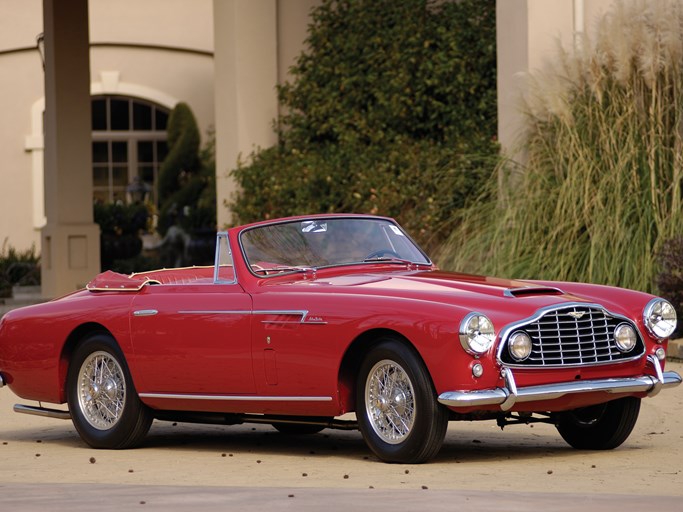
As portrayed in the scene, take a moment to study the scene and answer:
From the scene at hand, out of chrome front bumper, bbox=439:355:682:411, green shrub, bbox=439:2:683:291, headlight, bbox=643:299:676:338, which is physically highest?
green shrub, bbox=439:2:683:291

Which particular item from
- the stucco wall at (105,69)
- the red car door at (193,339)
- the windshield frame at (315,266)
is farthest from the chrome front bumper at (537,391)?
the stucco wall at (105,69)

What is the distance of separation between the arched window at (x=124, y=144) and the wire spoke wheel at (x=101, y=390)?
21.8 metres

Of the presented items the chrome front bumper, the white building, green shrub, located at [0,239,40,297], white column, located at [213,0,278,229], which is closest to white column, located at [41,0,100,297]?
the white building

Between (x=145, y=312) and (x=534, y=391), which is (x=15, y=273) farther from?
(x=534, y=391)

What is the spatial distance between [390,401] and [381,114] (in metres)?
11.0

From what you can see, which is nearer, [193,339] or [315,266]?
[193,339]

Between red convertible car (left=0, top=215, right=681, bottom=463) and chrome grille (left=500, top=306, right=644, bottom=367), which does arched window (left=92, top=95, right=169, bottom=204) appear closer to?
red convertible car (left=0, top=215, right=681, bottom=463)

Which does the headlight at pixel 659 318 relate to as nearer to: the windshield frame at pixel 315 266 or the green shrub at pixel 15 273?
the windshield frame at pixel 315 266

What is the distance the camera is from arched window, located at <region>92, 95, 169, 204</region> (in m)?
30.4

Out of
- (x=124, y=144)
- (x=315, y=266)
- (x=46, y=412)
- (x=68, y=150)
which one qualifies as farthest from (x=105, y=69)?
(x=315, y=266)

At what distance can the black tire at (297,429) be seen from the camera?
8627 millimetres

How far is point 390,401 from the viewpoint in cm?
727

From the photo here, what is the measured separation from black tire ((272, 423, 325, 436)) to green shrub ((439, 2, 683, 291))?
430 centimetres

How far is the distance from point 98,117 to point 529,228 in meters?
18.6
